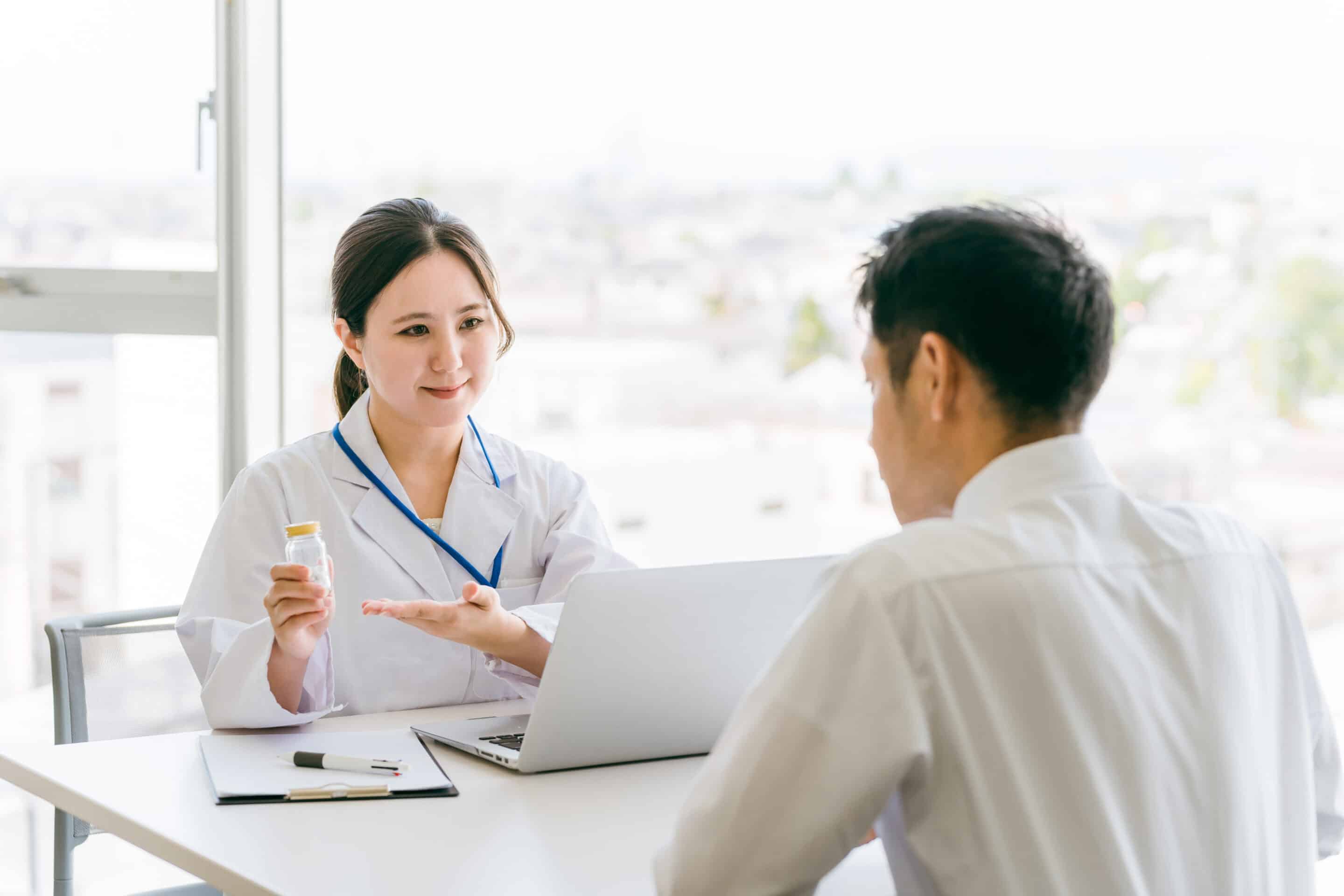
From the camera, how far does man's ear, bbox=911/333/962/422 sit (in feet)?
3.04

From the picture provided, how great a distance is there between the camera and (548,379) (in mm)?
3295

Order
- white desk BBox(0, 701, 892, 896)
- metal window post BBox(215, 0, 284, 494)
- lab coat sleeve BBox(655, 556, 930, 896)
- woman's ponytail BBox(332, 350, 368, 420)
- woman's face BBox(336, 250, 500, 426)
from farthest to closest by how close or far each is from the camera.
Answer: metal window post BBox(215, 0, 284, 494)
woman's ponytail BBox(332, 350, 368, 420)
woman's face BBox(336, 250, 500, 426)
white desk BBox(0, 701, 892, 896)
lab coat sleeve BBox(655, 556, 930, 896)

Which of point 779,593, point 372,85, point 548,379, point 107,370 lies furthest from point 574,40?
point 779,593

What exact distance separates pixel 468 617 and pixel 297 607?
0.19 metres

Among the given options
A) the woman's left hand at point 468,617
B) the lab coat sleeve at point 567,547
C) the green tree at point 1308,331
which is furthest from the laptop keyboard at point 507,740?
the green tree at point 1308,331

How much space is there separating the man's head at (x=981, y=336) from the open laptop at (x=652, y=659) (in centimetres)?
29

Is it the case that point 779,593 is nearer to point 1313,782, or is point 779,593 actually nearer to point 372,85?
point 1313,782

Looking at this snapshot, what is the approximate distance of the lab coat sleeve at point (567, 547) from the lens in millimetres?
1739

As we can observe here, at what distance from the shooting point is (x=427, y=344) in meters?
1.78

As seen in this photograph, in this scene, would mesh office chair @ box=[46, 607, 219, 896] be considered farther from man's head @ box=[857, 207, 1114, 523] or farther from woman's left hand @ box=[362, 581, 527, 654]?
man's head @ box=[857, 207, 1114, 523]

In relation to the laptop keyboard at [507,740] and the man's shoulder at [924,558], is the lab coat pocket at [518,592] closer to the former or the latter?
the laptop keyboard at [507,740]

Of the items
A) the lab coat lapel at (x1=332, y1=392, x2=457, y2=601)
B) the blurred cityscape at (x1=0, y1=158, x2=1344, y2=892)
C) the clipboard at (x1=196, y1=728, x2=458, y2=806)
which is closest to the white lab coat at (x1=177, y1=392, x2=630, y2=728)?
the lab coat lapel at (x1=332, y1=392, x2=457, y2=601)

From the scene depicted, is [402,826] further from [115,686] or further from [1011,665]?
[115,686]

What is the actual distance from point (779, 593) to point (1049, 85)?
70.1 inches
